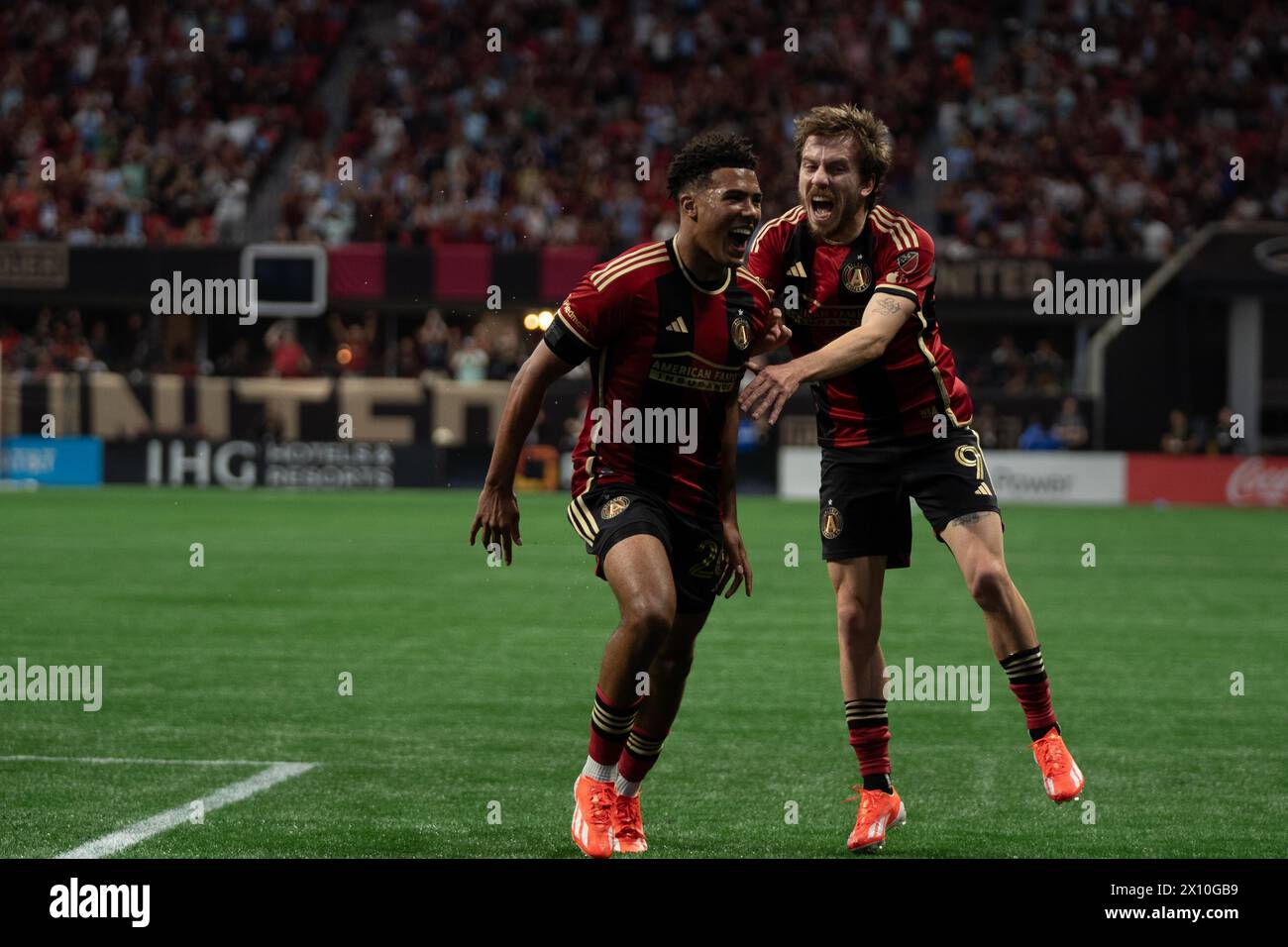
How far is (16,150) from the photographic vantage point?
3409 centimetres

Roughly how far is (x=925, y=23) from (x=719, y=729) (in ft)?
95.6

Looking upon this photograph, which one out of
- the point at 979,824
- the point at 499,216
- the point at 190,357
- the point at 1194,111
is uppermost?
the point at 1194,111

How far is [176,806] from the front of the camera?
6.52 metres

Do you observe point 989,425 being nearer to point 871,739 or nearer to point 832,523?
point 832,523

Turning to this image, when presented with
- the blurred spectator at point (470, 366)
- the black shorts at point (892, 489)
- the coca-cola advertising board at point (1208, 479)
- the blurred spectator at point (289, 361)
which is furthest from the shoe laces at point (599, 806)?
the blurred spectator at point (289, 361)

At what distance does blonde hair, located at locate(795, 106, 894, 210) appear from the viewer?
6344mm

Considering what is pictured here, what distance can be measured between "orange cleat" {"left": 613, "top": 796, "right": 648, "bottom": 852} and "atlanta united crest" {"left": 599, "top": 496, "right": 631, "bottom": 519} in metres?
0.98

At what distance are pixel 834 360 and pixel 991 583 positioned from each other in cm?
102

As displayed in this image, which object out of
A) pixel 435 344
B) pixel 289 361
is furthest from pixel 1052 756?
pixel 289 361

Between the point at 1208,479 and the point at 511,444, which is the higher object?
the point at 511,444

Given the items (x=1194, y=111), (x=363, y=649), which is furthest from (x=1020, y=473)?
(x=363, y=649)

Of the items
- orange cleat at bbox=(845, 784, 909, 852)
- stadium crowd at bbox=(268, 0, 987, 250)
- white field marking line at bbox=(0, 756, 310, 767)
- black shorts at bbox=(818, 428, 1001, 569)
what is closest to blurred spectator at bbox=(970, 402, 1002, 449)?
stadium crowd at bbox=(268, 0, 987, 250)

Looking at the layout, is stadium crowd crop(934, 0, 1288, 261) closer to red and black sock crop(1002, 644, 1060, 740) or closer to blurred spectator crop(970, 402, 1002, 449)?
blurred spectator crop(970, 402, 1002, 449)
